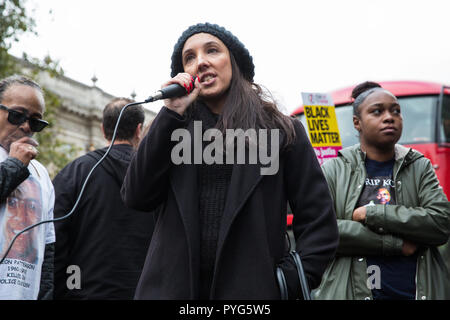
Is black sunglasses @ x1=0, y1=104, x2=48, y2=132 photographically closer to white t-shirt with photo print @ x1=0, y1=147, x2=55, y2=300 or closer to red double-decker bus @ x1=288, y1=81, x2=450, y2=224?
white t-shirt with photo print @ x1=0, y1=147, x2=55, y2=300

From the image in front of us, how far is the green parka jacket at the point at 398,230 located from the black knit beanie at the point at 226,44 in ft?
4.26

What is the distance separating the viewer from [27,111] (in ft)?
10.5

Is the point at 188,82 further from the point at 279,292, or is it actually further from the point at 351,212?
the point at 351,212

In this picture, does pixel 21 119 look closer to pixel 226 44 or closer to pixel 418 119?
pixel 226 44

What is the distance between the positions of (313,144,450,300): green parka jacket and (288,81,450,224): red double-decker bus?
502 centimetres

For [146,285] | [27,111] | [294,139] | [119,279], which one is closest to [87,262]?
[119,279]

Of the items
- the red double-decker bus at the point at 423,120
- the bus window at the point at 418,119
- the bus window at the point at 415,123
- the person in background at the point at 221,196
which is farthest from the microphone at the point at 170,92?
the bus window at the point at 418,119

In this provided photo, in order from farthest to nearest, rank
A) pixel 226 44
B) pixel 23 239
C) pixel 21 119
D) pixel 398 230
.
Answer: pixel 398 230 → pixel 21 119 → pixel 23 239 → pixel 226 44

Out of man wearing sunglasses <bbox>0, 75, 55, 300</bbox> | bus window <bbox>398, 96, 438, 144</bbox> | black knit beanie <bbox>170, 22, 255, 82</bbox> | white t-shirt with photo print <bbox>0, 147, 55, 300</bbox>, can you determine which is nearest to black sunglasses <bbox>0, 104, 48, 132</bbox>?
man wearing sunglasses <bbox>0, 75, 55, 300</bbox>

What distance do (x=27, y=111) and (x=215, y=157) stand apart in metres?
1.39

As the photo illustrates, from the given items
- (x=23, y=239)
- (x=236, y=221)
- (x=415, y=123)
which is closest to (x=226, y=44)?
(x=236, y=221)

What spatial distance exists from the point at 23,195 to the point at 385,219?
7.18 feet

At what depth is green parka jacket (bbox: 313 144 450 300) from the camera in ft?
11.2

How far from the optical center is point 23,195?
3049 millimetres
